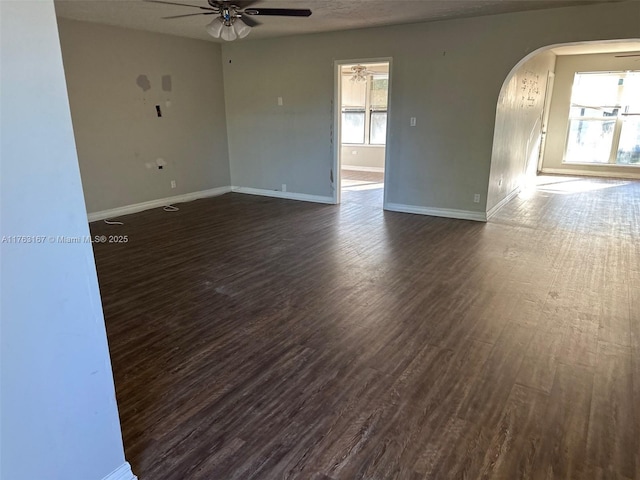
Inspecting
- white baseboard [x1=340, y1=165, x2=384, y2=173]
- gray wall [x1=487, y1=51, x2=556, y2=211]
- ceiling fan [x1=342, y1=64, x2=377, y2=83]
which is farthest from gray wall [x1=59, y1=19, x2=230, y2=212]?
gray wall [x1=487, y1=51, x2=556, y2=211]

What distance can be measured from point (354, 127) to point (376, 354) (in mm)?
8823

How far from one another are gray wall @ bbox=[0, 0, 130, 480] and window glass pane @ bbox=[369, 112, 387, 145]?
9.45 meters

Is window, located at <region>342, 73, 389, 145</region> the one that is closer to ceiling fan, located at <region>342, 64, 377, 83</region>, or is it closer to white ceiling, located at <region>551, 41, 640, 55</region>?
ceiling fan, located at <region>342, 64, 377, 83</region>

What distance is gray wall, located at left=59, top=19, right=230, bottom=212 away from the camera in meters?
5.29

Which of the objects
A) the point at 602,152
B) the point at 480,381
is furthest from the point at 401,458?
the point at 602,152

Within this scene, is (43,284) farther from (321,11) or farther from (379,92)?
(379,92)

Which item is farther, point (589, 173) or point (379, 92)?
point (379, 92)

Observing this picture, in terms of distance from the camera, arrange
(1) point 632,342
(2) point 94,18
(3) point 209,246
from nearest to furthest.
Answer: (1) point 632,342
(3) point 209,246
(2) point 94,18

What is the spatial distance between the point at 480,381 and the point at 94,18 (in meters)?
5.56

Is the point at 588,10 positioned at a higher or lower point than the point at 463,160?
higher

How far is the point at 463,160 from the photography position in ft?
18.0

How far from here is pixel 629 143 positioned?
893 centimetres

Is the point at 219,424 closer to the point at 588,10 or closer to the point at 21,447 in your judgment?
the point at 21,447

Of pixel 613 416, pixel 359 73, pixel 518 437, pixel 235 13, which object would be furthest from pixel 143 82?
pixel 613 416
